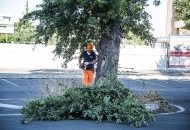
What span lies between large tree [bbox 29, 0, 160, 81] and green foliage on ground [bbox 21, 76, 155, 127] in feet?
6.73

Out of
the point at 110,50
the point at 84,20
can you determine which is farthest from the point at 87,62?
the point at 84,20

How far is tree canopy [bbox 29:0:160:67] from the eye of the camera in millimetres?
8398

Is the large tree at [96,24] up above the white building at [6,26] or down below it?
below

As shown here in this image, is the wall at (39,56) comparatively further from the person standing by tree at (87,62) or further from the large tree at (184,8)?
the person standing by tree at (87,62)

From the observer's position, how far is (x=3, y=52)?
29.1 m

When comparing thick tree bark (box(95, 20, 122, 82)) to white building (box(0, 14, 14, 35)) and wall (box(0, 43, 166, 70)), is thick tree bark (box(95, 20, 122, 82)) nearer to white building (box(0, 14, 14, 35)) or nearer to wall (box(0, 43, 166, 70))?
wall (box(0, 43, 166, 70))

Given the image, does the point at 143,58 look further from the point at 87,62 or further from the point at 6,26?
the point at 6,26

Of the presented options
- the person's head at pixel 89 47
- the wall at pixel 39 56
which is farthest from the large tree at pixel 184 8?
the wall at pixel 39 56

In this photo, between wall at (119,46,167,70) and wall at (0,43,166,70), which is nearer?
wall at (0,43,166,70)

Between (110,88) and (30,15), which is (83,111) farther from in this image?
(30,15)

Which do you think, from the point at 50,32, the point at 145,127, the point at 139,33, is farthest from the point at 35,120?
the point at 139,33

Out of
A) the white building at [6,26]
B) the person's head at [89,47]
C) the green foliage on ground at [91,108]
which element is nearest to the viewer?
the green foliage on ground at [91,108]

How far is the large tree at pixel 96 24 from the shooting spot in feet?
27.7

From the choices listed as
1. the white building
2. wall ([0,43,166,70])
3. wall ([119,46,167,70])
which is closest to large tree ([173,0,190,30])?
wall ([0,43,166,70])
